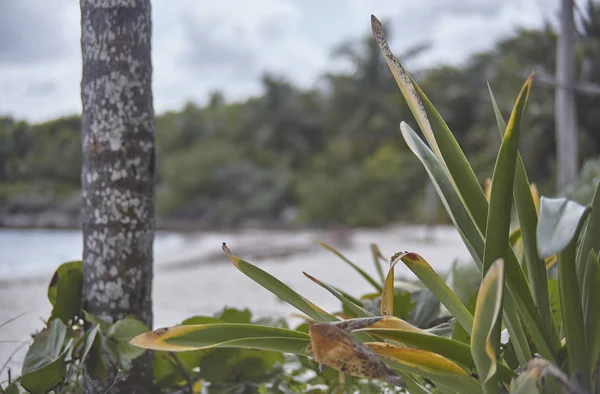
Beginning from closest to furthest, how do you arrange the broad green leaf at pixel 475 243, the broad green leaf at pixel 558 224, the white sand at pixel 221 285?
the broad green leaf at pixel 558 224 < the broad green leaf at pixel 475 243 < the white sand at pixel 221 285

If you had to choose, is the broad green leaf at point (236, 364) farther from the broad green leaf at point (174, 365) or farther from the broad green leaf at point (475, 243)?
the broad green leaf at point (475, 243)

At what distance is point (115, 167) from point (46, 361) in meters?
0.51

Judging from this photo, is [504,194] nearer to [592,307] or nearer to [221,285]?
[592,307]

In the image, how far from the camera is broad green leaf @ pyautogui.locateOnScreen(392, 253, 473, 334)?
96 centimetres

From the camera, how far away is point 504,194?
88cm

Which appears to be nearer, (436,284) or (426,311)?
(436,284)

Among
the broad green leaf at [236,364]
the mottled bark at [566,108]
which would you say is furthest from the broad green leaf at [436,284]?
the mottled bark at [566,108]

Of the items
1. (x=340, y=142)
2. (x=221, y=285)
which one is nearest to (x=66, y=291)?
(x=221, y=285)

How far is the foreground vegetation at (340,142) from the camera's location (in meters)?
17.5

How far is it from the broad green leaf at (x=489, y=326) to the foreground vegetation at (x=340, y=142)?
16.5 metres

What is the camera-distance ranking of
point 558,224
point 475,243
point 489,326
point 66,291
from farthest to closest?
point 66,291 < point 475,243 < point 489,326 < point 558,224

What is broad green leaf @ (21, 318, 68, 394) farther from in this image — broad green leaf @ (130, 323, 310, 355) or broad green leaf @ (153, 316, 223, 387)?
broad green leaf @ (130, 323, 310, 355)

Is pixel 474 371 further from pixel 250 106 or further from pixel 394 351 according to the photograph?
pixel 250 106

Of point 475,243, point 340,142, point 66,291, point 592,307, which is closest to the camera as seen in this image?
point 592,307
